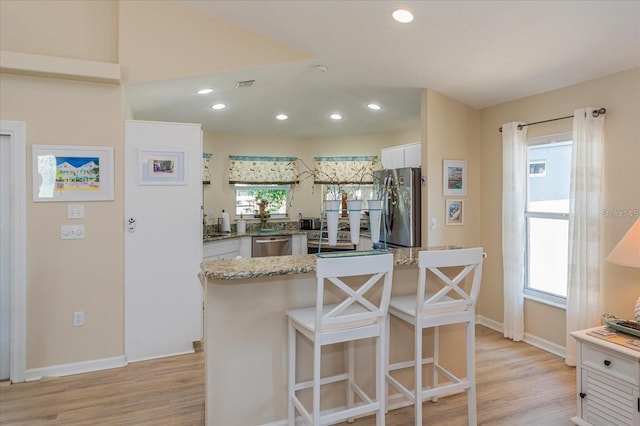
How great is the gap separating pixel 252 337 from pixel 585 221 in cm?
288

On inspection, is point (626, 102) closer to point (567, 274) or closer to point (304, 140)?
point (567, 274)

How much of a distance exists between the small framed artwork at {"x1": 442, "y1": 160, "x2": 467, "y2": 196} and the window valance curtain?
225cm

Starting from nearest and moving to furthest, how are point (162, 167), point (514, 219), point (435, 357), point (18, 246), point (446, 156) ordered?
1. point (435, 357)
2. point (18, 246)
3. point (162, 167)
4. point (514, 219)
5. point (446, 156)

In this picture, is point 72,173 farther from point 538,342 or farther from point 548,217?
point 538,342

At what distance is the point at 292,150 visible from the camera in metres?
6.62

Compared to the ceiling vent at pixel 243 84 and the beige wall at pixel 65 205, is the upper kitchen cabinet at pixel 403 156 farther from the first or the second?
the beige wall at pixel 65 205

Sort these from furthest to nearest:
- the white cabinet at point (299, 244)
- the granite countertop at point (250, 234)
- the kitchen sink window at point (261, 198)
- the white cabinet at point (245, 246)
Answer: the kitchen sink window at point (261, 198)
the white cabinet at point (299, 244)
the white cabinet at point (245, 246)
the granite countertop at point (250, 234)

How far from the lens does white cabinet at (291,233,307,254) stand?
6016mm

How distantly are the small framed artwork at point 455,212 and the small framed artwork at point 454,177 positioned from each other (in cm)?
10

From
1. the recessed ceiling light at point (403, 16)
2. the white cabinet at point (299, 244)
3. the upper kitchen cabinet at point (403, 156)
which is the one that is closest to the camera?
the recessed ceiling light at point (403, 16)

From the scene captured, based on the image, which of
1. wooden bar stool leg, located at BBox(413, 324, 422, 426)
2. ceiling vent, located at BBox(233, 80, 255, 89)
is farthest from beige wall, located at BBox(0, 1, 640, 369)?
wooden bar stool leg, located at BBox(413, 324, 422, 426)

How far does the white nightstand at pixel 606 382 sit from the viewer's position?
7.33 ft

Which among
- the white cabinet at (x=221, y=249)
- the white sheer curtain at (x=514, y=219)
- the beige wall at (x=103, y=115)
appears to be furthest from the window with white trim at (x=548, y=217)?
the white cabinet at (x=221, y=249)

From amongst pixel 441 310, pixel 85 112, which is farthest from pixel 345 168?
pixel 441 310
